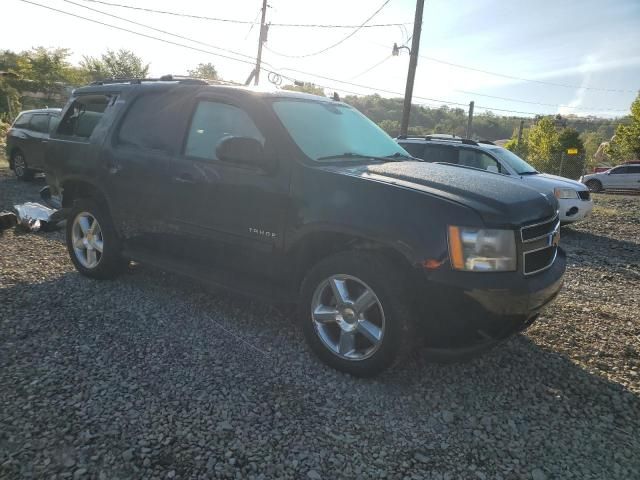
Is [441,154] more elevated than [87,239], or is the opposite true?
[441,154]

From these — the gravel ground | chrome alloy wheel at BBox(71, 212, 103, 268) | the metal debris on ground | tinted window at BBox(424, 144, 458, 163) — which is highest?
tinted window at BBox(424, 144, 458, 163)

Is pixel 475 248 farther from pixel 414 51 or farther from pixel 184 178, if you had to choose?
pixel 414 51

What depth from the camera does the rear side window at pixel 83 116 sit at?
468cm

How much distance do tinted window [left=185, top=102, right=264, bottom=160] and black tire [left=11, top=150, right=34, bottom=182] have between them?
9.86 m

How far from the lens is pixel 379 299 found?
9.36ft

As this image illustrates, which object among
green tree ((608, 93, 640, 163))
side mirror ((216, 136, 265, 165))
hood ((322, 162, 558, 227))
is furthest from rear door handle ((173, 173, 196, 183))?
green tree ((608, 93, 640, 163))

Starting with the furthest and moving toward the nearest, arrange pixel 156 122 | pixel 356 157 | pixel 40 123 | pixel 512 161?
1. pixel 40 123
2. pixel 512 161
3. pixel 156 122
4. pixel 356 157

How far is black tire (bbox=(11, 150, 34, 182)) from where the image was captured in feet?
38.0

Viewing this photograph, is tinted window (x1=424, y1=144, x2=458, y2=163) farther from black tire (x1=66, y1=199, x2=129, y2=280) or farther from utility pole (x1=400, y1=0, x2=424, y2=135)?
black tire (x1=66, y1=199, x2=129, y2=280)

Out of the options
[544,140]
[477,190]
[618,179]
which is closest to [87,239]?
[477,190]

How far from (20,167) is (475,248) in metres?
12.6

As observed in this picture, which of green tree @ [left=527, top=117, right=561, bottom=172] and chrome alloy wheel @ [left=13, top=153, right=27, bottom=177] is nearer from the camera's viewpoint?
chrome alloy wheel @ [left=13, top=153, right=27, bottom=177]

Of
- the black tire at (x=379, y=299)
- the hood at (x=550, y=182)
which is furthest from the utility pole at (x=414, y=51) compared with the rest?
the black tire at (x=379, y=299)

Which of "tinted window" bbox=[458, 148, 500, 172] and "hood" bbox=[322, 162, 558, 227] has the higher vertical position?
"tinted window" bbox=[458, 148, 500, 172]
